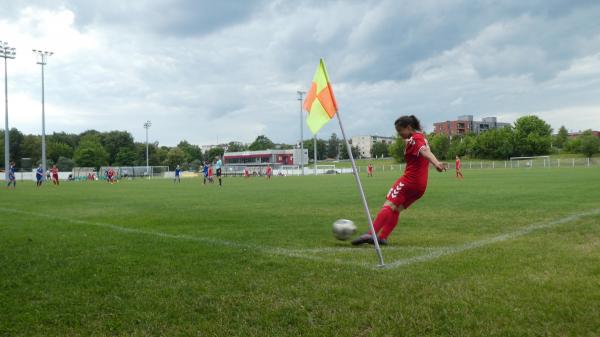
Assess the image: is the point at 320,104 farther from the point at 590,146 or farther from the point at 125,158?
the point at 125,158

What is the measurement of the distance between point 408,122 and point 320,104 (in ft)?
5.69

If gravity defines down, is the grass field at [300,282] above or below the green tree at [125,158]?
below

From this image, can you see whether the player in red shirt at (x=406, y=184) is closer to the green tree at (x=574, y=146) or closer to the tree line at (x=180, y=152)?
the tree line at (x=180, y=152)

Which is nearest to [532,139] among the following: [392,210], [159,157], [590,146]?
[590,146]

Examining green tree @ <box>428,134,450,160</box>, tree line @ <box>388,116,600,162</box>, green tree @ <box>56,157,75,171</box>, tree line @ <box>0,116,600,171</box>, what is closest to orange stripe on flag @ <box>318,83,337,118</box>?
tree line @ <box>0,116,600,171</box>

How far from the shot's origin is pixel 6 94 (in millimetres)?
51969

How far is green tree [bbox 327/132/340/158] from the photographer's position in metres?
178

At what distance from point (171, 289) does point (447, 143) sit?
378 feet

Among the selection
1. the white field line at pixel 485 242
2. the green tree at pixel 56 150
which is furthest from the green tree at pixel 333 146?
the white field line at pixel 485 242

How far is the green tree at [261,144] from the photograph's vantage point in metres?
182

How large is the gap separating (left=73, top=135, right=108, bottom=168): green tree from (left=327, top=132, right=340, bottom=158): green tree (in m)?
85.3

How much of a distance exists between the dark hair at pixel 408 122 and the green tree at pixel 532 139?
109m

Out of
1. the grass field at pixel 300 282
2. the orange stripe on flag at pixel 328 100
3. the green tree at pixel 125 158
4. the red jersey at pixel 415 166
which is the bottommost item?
the grass field at pixel 300 282

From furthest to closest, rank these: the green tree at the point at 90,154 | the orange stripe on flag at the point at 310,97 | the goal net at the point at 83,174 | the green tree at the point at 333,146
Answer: the green tree at the point at 333,146 < the green tree at the point at 90,154 < the goal net at the point at 83,174 < the orange stripe on flag at the point at 310,97
